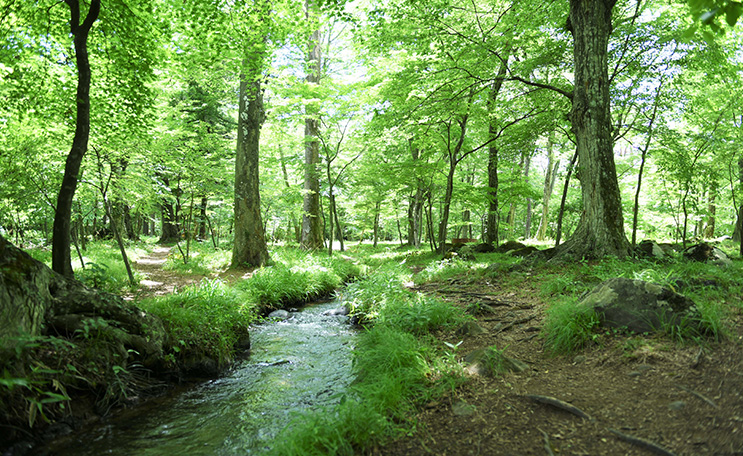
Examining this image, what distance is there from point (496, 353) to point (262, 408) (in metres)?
2.44

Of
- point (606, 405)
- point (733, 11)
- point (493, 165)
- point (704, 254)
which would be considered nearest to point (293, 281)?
point (606, 405)

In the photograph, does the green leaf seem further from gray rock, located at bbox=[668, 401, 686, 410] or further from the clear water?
the clear water

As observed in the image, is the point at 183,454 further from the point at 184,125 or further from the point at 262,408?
the point at 184,125

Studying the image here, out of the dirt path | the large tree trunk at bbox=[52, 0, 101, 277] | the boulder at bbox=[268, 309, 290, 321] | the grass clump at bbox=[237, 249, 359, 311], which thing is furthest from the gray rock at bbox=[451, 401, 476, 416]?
the dirt path

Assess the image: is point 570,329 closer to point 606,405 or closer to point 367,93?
point 606,405

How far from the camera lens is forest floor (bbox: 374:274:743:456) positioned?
80.4 inches

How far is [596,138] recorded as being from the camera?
6582 millimetres

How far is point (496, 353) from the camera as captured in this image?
3.37 metres

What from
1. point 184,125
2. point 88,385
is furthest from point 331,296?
point 184,125

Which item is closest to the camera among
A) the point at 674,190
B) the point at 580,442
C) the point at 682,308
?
the point at 580,442

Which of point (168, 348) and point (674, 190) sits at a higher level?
point (674, 190)

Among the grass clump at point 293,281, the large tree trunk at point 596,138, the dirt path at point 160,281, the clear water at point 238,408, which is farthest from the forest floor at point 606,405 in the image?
the dirt path at point 160,281

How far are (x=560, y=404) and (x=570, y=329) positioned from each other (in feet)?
3.88

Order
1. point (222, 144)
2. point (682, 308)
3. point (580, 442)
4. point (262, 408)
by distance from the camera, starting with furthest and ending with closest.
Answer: point (222, 144)
point (262, 408)
point (682, 308)
point (580, 442)
